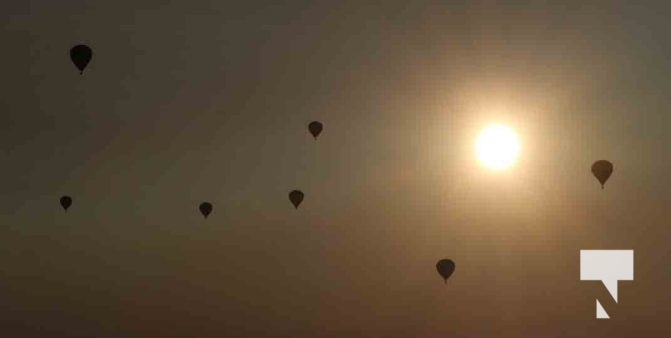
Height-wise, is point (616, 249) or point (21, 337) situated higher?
point (616, 249)

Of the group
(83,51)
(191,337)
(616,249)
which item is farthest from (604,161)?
(191,337)

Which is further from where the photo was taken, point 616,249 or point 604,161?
point 616,249

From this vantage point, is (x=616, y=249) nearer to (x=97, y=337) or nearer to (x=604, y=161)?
(x=604, y=161)

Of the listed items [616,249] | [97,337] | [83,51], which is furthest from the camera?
[97,337]

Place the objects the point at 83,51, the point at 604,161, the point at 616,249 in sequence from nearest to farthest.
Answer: the point at 83,51, the point at 604,161, the point at 616,249

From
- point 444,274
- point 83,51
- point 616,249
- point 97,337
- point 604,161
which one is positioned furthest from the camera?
point 97,337

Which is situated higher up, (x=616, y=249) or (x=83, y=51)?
(x=616, y=249)

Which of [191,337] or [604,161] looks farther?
[191,337]

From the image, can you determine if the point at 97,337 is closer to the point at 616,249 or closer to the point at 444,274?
the point at 444,274

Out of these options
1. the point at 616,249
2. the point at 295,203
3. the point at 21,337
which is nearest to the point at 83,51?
the point at 295,203
